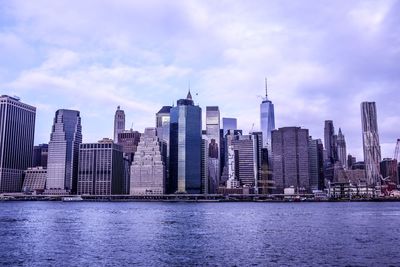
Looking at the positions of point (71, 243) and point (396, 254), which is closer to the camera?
point (396, 254)

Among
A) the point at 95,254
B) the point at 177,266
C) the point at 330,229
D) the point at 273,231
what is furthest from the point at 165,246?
the point at 330,229

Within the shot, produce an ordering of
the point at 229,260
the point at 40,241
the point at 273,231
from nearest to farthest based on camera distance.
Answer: the point at 229,260 < the point at 40,241 < the point at 273,231

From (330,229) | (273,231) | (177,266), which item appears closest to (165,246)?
(177,266)

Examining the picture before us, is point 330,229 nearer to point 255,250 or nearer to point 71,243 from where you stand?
point 255,250

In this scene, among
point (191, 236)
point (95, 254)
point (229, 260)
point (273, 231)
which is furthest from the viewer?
point (273, 231)

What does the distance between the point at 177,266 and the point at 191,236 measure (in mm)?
36795

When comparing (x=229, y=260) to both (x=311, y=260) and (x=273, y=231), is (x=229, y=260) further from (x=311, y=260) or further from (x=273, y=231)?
(x=273, y=231)

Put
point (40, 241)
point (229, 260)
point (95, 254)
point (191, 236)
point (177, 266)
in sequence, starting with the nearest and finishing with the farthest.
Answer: point (177, 266) < point (229, 260) < point (95, 254) < point (40, 241) < point (191, 236)

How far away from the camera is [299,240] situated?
291 feet

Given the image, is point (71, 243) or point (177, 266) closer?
point (177, 266)

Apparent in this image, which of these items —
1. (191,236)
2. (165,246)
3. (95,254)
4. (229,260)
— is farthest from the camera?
(191,236)

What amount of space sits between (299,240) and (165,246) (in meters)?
25.5

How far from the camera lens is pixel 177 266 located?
6269cm

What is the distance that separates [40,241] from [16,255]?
54.8ft
